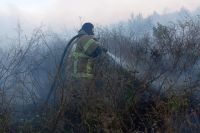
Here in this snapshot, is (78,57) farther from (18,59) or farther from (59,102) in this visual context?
(59,102)

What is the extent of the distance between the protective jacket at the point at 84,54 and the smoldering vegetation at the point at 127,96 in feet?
→ 1.37

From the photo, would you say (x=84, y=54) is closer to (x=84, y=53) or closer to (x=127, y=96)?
(x=84, y=53)

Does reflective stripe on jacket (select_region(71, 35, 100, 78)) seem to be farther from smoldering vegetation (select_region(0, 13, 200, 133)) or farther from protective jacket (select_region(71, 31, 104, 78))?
smoldering vegetation (select_region(0, 13, 200, 133))

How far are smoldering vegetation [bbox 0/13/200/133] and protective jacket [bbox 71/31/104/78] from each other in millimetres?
416

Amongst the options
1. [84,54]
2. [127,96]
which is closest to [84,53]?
[84,54]

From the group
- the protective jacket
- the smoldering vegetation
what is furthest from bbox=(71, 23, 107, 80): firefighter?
the smoldering vegetation

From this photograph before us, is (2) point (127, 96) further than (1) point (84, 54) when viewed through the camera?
No

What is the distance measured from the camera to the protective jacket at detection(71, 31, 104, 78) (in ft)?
26.4

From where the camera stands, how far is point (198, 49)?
25.8 feet

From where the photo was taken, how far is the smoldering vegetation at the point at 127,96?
5.39 metres

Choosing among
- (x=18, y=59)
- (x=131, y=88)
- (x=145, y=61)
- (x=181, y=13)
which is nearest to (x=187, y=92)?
(x=131, y=88)

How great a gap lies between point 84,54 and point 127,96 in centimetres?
210

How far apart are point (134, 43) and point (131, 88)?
2298 mm

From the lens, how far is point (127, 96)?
6461 millimetres
